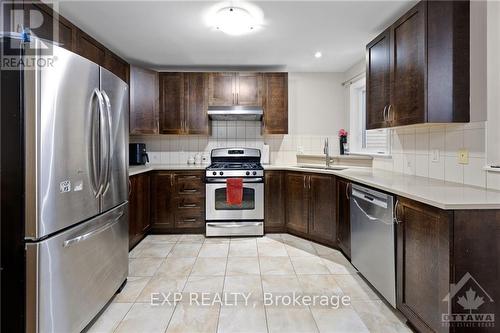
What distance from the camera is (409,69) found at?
221 centimetres

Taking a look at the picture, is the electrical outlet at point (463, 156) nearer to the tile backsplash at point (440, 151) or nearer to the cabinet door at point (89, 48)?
the tile backsplash at point (440, 151)

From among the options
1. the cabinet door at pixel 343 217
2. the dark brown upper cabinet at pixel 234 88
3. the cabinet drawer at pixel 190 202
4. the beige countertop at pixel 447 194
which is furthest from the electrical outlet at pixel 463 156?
the cabinet drawer at pixel 190 202

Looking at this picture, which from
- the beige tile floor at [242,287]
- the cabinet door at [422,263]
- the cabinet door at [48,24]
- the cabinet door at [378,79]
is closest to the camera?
the cabinet door at [422,263]

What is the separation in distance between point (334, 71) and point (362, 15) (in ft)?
5.95

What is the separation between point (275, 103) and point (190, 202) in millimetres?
1810

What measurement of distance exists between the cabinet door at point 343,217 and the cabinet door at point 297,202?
50cm

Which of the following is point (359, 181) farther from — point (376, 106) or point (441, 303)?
point (441, 303)

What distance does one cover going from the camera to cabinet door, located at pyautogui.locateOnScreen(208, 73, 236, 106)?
3.93m

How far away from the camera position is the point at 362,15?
243 cm

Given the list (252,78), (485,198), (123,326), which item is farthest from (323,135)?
(123,326)

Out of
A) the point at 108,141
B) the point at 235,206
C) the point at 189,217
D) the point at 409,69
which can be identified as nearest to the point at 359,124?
the point at 409,69

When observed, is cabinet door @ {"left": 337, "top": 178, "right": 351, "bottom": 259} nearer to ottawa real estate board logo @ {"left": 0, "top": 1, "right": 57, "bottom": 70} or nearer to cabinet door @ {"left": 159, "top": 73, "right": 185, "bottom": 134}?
cabinet door @ {"left": 159, "top": 73, "right": 185, "bottom": 134}

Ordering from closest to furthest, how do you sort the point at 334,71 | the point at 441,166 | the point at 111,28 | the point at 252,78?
the point at 441,166
the point at 111,28
the point at 252,78
the point at 334,71

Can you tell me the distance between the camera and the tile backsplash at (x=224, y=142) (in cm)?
429
